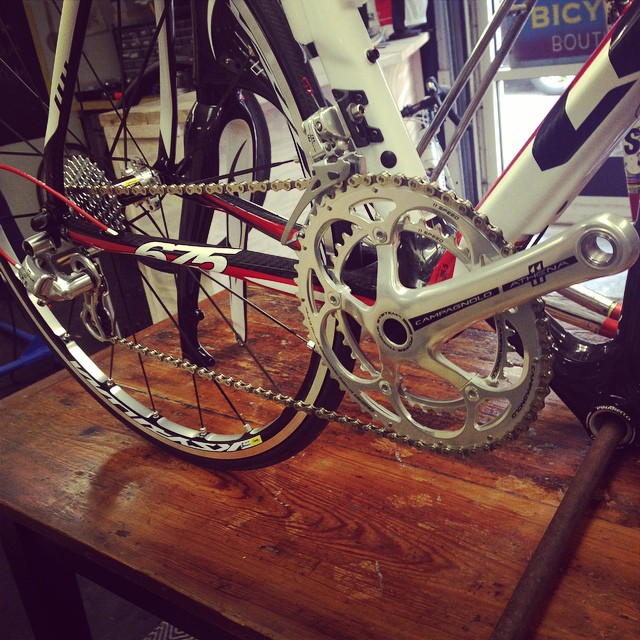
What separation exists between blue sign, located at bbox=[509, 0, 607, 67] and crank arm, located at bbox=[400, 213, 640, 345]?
6.22 feet

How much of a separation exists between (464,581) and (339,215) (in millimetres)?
422

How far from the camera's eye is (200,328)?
4.98 ft

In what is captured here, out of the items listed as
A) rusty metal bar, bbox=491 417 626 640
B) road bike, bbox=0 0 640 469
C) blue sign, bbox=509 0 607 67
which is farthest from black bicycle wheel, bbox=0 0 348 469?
blue sign, bbox=509 0 607 67

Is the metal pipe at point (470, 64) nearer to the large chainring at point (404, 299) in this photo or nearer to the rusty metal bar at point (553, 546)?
the large chainring at point (404, 299)

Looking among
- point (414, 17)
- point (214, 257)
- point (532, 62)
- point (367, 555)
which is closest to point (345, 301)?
point (214, 257)

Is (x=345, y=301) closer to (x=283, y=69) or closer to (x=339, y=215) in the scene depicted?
(x=339, y=215)

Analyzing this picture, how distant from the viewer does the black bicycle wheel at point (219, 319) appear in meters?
0.87

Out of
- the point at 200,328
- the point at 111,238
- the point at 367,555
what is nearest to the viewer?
the point at 367,555

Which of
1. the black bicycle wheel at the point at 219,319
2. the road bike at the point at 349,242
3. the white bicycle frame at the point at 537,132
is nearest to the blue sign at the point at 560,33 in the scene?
the black bicycle wheel at the point at 219,319

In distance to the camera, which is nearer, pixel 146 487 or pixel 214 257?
pixel 214 257

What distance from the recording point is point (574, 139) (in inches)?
28.0

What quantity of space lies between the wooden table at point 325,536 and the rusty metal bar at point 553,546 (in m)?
0.06

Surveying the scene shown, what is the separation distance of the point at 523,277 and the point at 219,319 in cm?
96

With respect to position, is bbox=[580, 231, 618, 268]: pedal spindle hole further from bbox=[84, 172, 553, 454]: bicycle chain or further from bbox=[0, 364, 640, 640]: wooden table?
bbox=[0, 364, 640, 640]: wooden table
